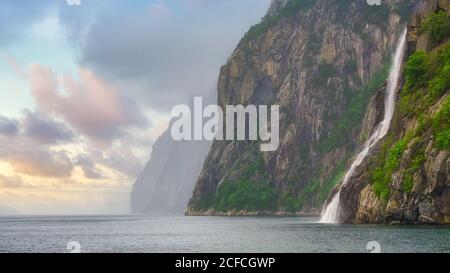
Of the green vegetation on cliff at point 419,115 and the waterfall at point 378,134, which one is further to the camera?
the waterfall at point 378,134

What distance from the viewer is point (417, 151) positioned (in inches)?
2886

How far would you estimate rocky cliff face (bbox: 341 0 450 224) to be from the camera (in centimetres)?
6794

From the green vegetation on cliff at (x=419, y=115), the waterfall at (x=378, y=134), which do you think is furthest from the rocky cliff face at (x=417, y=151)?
the waterfall at (x=378, y=134)

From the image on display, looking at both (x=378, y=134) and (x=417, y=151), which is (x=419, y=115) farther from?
(x=378, y=134)

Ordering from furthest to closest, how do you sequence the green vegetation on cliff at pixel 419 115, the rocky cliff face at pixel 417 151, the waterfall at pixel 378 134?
1. the waterfall at pixel 378 134
2. the green vegetation on cliff at pixel 419 115
3. the rocky cliff face at pixel 417 151

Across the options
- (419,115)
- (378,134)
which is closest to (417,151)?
(419,115)

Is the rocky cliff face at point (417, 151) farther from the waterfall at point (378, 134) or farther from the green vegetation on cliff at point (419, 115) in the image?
the waterfall at point (378, 134)

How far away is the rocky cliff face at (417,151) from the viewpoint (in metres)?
67.9

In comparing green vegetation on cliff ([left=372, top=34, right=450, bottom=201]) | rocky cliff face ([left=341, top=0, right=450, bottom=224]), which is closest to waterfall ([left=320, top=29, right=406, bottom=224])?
rocky cliff face ([left=341, top=0, right=450, bottom=224])

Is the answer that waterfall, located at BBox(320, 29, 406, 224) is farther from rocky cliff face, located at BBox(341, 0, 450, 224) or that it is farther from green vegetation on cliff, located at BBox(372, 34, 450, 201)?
green vegetation on cliff, located at BBox(372, 34, 450, 201)

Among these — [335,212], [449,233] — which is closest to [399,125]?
[335,212]
